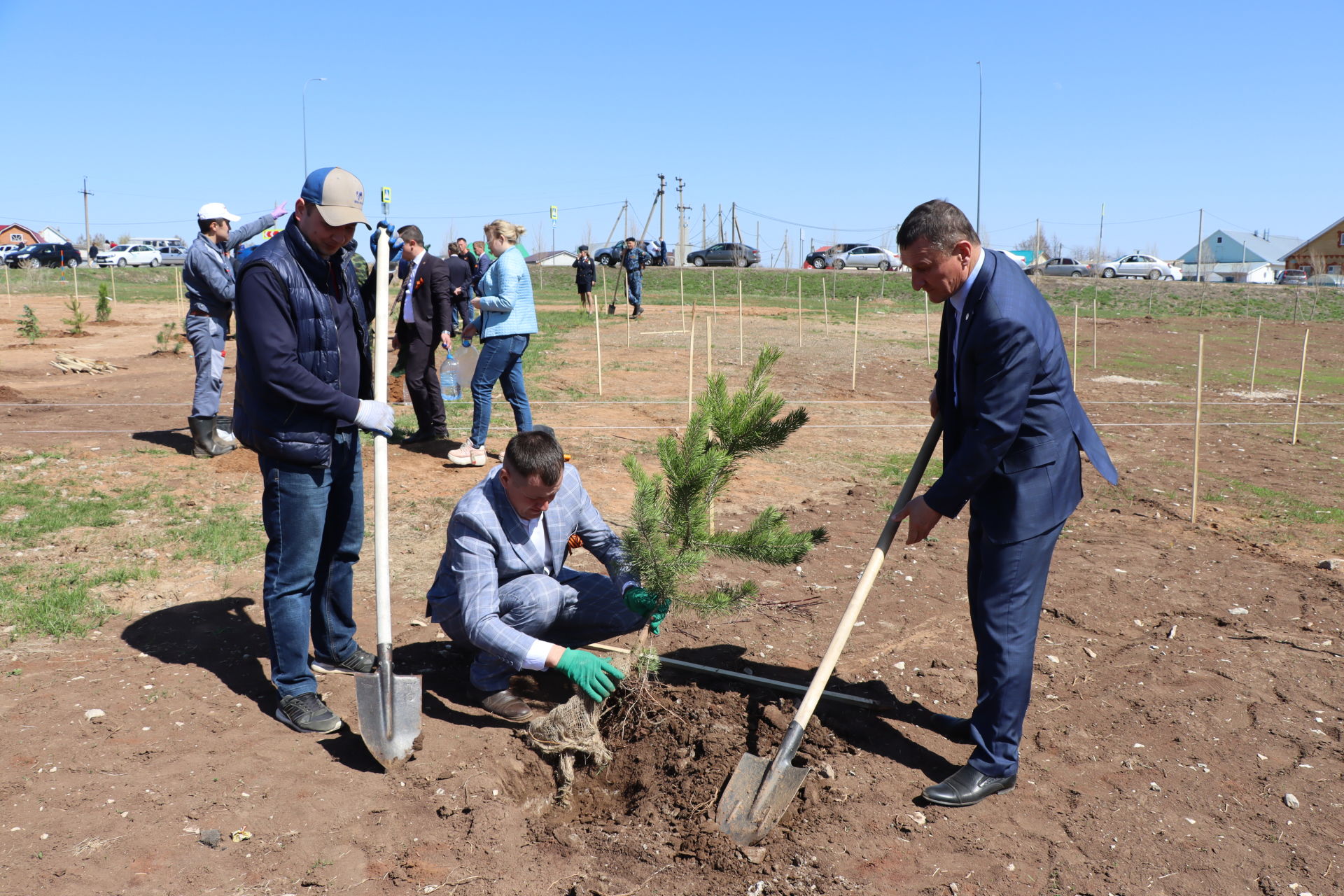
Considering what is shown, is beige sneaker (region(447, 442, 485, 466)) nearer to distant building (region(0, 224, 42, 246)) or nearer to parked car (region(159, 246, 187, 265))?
parked car (region(159, 246, 187, 265))

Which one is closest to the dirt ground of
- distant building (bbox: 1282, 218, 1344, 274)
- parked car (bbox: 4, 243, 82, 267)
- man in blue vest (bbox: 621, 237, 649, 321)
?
man in blue vest (bbox: 621, 237, 649, 321)

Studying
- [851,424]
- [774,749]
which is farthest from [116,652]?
[851,424]

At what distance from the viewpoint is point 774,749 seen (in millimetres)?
3297

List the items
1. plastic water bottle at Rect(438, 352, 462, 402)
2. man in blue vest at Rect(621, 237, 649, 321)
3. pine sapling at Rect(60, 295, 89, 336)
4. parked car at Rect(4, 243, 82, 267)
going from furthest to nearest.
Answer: parked car at Rect(4, 243, 82, 267)
man in blue vest at Rect(621, 237, 649, 321)
pine sapling at Rect(60, 295, 89, 336)
plastic water bottle at Rect(438, 352, 462, 402)

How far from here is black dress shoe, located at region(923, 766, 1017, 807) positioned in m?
2.99

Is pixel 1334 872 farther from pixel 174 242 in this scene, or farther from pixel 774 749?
pixel 174 242

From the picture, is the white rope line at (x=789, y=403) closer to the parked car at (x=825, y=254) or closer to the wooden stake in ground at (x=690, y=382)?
the wooden stake in ground at (x=690, y=382)

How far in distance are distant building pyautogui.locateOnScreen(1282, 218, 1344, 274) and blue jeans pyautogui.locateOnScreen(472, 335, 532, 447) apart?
57.6 meters

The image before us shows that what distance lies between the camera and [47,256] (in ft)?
114

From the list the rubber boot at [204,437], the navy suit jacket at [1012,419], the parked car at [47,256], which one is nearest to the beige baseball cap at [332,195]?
the navy suit jacket at [1012,419]

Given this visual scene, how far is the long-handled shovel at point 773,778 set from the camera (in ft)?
9.37

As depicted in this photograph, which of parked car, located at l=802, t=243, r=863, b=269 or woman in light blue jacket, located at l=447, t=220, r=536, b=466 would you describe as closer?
woman in light blue jacket, located at l=447, t=220, r=536, b=466

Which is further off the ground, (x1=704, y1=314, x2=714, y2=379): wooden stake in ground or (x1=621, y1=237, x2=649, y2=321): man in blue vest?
(x1=621, y1=237, x2=649, y2=321): man in blue vest

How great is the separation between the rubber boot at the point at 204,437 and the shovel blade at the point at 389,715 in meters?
4.67
